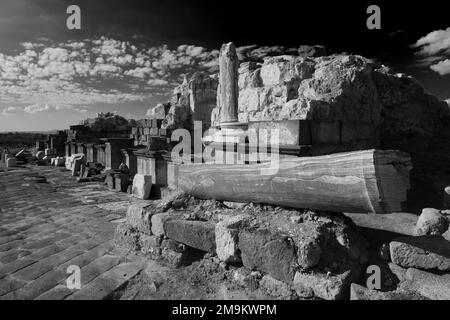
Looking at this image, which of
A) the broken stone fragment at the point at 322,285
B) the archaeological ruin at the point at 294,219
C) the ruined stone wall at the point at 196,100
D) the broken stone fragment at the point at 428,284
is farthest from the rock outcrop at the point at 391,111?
the ruined stone wall at the point at 196,100

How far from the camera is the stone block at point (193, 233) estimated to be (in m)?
2.99

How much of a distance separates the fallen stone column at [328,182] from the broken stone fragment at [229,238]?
15.4 inches

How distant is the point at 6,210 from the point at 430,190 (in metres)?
12.5

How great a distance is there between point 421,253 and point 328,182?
968mm

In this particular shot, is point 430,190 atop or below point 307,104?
below

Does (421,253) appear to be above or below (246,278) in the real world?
above

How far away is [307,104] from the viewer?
9906mm

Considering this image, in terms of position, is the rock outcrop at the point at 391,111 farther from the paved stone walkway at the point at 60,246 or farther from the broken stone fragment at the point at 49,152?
the broken stone fragment at the point at 49,152

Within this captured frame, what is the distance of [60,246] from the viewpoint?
13.4 ft

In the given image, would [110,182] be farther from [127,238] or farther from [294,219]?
[294,219]

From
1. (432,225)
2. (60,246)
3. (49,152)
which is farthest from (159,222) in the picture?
(49,152)
